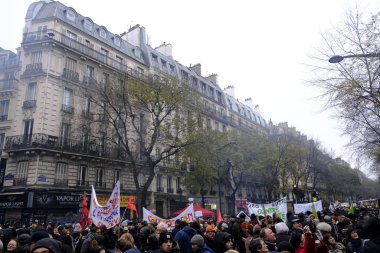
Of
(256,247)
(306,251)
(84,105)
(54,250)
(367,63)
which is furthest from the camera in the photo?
(84,105)

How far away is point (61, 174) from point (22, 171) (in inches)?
108

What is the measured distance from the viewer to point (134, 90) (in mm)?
22000

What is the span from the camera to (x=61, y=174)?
24453mm

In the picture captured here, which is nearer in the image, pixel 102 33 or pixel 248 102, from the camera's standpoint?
pixel 102 33

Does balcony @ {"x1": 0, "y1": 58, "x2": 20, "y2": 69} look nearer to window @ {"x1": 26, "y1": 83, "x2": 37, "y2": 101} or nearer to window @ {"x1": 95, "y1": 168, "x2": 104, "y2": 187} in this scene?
window @ {"x1": 26, "y1": 83, "x2": 37, "y2": 101}

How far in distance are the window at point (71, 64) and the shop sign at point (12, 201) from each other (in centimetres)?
1115

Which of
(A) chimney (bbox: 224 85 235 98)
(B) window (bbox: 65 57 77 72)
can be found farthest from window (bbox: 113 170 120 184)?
(A) chimney (bbox: 224 85 235 98)

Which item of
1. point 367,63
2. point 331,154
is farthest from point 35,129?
point 331,154

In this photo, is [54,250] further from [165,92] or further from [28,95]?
[28,95]

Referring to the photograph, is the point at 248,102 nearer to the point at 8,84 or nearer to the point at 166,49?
the point at 166,49

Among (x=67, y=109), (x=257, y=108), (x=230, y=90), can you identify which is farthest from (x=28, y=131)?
(x=257, y=108)

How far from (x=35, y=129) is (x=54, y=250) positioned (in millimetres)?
24189

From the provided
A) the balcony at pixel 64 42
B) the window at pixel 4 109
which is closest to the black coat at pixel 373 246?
the balcony at pixel 64 42

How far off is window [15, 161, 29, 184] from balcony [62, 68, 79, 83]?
776 cm
